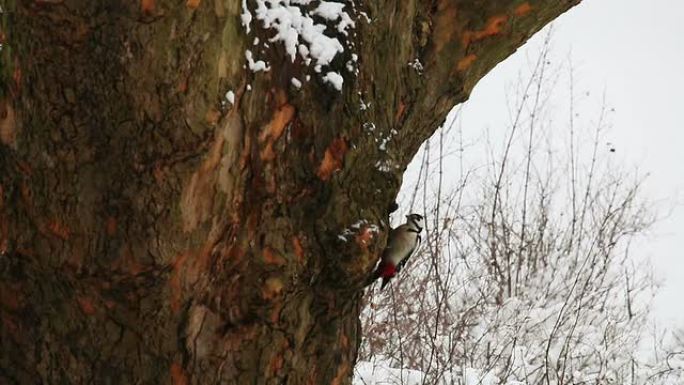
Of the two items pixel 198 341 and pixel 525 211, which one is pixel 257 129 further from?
pixel 525 211

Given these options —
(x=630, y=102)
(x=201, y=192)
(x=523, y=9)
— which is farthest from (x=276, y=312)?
(x=630, y=102)

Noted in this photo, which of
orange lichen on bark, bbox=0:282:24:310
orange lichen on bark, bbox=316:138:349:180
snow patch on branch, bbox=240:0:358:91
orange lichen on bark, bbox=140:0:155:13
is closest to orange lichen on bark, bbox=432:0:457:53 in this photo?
snow patch on branch, bbox=240:0:358:91

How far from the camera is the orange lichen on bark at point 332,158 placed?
2.31m

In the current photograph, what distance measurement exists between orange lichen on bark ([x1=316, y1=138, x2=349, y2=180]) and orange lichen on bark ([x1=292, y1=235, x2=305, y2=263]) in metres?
0.17

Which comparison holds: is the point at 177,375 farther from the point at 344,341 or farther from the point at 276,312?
the point at 344,341

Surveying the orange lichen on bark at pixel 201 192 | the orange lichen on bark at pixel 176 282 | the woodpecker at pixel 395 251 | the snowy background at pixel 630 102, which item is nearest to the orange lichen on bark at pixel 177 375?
the orange lichen on bark at pixel 176 282

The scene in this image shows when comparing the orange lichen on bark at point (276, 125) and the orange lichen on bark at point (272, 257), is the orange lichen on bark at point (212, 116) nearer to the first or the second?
the orange lichen on bark at point (276, 125)

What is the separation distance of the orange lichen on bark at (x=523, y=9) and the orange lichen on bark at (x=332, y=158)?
80 centimetres

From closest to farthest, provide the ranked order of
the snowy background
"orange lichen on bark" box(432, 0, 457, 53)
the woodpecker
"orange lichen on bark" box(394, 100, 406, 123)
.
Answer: "orange lichen on bark" box(394, 100, 406, 123) → "orange lichen on bark" box(432, 0, 457, 53) → the woodpecker → the snowy background

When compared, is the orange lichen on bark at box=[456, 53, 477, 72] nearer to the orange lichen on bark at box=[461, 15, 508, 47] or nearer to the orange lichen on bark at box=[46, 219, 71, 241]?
the orange lichen on bark at box=[461, 15, 508, 47]

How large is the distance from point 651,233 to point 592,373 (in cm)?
476

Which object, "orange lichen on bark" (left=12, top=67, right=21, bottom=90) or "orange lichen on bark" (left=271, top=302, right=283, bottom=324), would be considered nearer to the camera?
"orange lichen on bark" (left=12, top=67, right=21, bottom=90)

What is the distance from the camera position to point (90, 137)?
206 centimetres

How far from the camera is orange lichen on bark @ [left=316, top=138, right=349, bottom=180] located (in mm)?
2307
